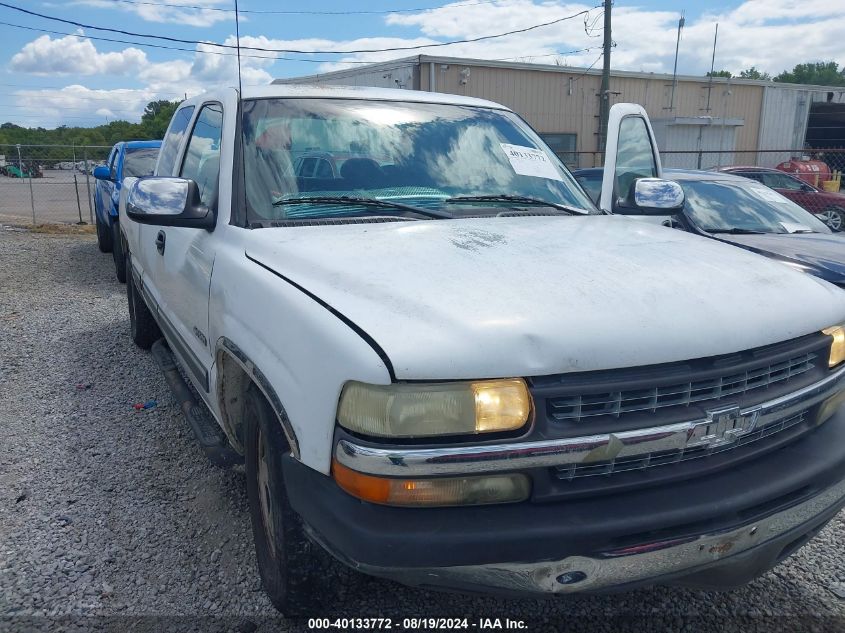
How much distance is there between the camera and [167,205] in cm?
281

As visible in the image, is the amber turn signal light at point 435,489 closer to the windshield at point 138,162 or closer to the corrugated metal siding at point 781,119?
the windshield at point 138,162

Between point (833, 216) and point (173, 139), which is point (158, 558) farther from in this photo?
point (833, 216)

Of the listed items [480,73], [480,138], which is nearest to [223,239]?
[480,138]

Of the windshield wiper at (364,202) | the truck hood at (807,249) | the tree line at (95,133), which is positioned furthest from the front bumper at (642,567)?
the tree line at (95,133)

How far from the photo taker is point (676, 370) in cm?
188

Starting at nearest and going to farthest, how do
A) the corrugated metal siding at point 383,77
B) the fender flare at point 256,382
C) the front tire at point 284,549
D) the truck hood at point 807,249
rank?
the fender flare at point 256,382 → the front tire at point 284,549 → the truck hood at point 807,249 → the corrugated metal siding at point 383,77

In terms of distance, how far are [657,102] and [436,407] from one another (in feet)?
95.4

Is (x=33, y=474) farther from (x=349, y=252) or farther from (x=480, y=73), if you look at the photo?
(x=480, y=73)

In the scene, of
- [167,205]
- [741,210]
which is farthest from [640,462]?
[741,210]

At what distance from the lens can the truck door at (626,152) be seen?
12.1 ft

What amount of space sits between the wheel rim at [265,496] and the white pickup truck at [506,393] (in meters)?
0.01

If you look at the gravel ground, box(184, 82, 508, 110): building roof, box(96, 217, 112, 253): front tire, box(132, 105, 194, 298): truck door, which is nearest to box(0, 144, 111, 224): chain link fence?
box(96, 217, 112, 253): front tire

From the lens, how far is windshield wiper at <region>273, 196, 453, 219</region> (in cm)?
283

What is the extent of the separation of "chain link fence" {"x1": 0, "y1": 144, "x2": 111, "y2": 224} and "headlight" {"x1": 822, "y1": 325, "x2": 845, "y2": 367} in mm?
15806
